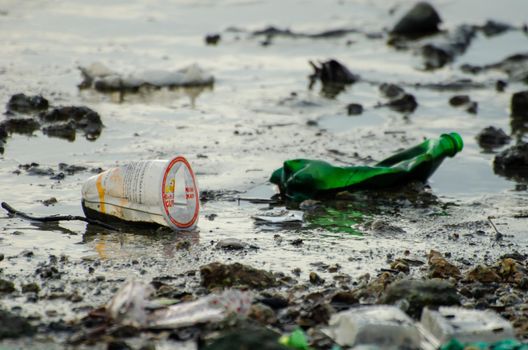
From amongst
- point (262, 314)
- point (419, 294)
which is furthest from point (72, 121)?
point (419, 294)

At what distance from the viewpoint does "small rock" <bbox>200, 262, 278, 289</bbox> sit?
3791 millimetres

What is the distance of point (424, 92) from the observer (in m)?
8.03

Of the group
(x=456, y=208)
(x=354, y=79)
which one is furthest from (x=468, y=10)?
(x=456, y=208)

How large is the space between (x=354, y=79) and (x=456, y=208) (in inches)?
123

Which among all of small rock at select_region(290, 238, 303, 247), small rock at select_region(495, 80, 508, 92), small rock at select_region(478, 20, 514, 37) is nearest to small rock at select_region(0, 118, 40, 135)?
small rock at select_region(290, 238, 303, 247)

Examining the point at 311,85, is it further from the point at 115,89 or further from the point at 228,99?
the point at 115,89

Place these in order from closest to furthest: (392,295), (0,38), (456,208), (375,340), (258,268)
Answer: (375,340), (392,295), (258,268), (456,208), (0,38)

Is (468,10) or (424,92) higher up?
(468,10)

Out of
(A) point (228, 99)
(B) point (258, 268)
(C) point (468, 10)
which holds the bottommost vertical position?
(B) point (258, 268)

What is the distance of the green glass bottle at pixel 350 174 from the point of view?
535 cm

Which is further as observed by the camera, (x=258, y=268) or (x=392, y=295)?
(x=258, y=268)

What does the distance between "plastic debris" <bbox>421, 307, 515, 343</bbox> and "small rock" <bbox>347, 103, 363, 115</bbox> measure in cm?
A: 394

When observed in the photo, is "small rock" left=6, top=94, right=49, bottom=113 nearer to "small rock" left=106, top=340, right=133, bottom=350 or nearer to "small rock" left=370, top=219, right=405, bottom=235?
"small rock" left=370, top=219, right=405, bottom=235

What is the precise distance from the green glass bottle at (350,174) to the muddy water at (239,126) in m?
0.18
